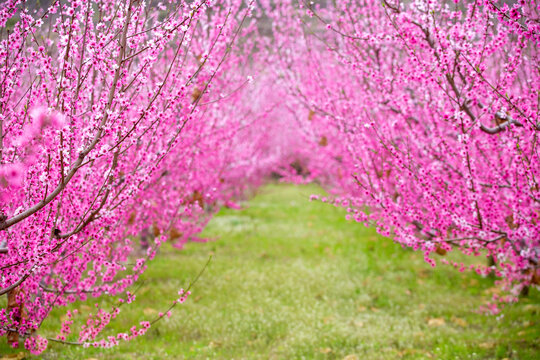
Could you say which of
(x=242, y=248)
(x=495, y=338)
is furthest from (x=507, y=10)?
(x=242, y=248)

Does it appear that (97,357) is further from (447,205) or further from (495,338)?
(495,338)

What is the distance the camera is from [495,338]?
6289mm

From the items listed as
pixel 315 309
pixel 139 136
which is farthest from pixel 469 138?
pixel 315 309

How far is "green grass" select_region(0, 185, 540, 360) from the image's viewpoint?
5.96 meters

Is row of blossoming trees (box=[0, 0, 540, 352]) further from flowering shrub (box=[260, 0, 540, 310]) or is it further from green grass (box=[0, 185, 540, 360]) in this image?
green grass (box=[0, 185, 540, 360])

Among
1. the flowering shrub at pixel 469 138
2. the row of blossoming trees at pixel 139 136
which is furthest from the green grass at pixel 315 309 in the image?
the flowering shrub at pixel 469 138

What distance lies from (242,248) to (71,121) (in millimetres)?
9364

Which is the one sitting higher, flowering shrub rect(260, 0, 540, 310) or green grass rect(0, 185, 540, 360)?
flowering shrub rect(260, 0, 540, 310)

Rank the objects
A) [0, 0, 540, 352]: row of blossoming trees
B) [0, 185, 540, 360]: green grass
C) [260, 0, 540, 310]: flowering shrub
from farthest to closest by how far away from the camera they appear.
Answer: [0, 185, 540, 360]: green grass, [260, 0, 540, 310]: flowering shrub, [0, 0, 540, 352]: row of blossoming trees

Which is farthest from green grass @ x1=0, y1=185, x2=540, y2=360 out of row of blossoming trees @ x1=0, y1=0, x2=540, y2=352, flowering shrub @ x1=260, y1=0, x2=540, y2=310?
flowering shrub @ x1=260, y1=0, x2=540, y2=310

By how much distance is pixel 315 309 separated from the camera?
7871 millimetres

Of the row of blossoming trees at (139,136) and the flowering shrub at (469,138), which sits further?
the flowering shrub at (469,138)

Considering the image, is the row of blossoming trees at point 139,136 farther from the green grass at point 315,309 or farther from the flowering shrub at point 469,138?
the green grass at point 315,309

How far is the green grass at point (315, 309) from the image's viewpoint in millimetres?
5957
